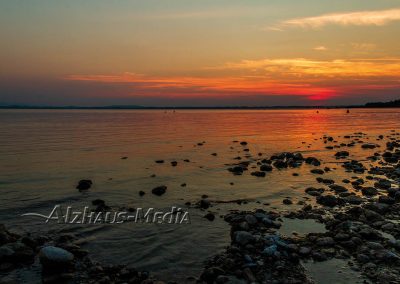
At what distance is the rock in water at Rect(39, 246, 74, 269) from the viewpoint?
10.3 meters

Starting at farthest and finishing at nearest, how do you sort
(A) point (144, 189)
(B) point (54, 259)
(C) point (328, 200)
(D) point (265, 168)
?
1. (D) point (265, 168)
2. (A) point (144, 189)
3. (C) point (328, 200)
4. (B) point (54, 259)

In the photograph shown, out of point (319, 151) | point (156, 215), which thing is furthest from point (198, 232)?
point (319, 151)

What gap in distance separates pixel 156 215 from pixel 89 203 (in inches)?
150

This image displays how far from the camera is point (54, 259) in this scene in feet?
33.7

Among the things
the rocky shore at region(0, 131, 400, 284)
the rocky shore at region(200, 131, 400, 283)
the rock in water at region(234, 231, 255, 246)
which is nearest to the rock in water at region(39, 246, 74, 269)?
the rocky shore at region(0, 131, 400, 284)

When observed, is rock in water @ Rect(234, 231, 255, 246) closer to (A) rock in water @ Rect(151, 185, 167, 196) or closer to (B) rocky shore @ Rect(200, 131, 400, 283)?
(B) rocky shore @ Rect(200, 131, 400, 283)

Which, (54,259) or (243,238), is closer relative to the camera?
(54,259)

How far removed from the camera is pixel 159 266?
10742 mm

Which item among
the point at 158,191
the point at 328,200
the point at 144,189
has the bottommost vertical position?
the point at 144,189

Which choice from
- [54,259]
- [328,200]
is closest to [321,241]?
[328,200]

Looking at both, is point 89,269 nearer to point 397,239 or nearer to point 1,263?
point 1,263

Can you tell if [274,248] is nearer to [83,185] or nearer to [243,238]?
[243,238]

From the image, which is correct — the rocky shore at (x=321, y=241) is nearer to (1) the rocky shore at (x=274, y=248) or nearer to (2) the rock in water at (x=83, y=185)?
(1) the rocky shore at (x=274, y=248)

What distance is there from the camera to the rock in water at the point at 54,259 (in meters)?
10.3
